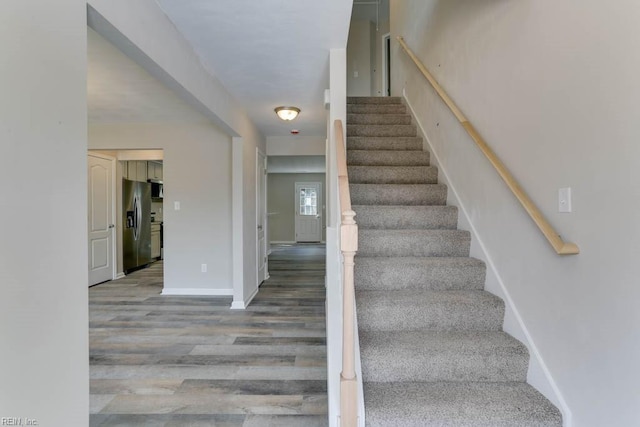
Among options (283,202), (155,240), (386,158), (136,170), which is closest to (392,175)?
(386,158)

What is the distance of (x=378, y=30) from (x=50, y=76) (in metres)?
6.67

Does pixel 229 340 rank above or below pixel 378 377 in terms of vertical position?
below

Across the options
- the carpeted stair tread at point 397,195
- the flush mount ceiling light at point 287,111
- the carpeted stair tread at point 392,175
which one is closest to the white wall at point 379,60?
the flush mount ceiling light at point 287,111

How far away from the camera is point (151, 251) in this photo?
6.85 metres

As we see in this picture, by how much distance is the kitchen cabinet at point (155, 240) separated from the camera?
711 centimetres

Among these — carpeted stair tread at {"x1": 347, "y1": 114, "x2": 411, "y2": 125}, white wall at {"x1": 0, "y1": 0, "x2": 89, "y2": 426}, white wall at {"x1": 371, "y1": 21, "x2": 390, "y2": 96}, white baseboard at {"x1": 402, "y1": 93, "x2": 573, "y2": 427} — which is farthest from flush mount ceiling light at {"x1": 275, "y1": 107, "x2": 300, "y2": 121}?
white wall at {"x1": 371, "y1": 21, "x2": 390, "y2": 96}

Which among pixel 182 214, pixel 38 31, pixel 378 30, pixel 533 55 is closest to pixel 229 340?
pixel 182 214

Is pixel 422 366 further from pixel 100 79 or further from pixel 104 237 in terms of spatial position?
pixel 104 237

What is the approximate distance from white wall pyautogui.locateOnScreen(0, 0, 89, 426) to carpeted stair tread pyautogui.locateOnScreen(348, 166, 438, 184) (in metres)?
2.15

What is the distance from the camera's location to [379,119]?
3.79 meters

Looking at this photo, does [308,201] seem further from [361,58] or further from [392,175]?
[392,175]

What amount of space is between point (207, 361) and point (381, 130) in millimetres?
2879

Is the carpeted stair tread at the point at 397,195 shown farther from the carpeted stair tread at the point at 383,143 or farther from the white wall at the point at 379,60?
the white wall at the point at 379,60

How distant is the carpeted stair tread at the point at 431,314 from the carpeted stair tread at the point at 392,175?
1.34 meters
